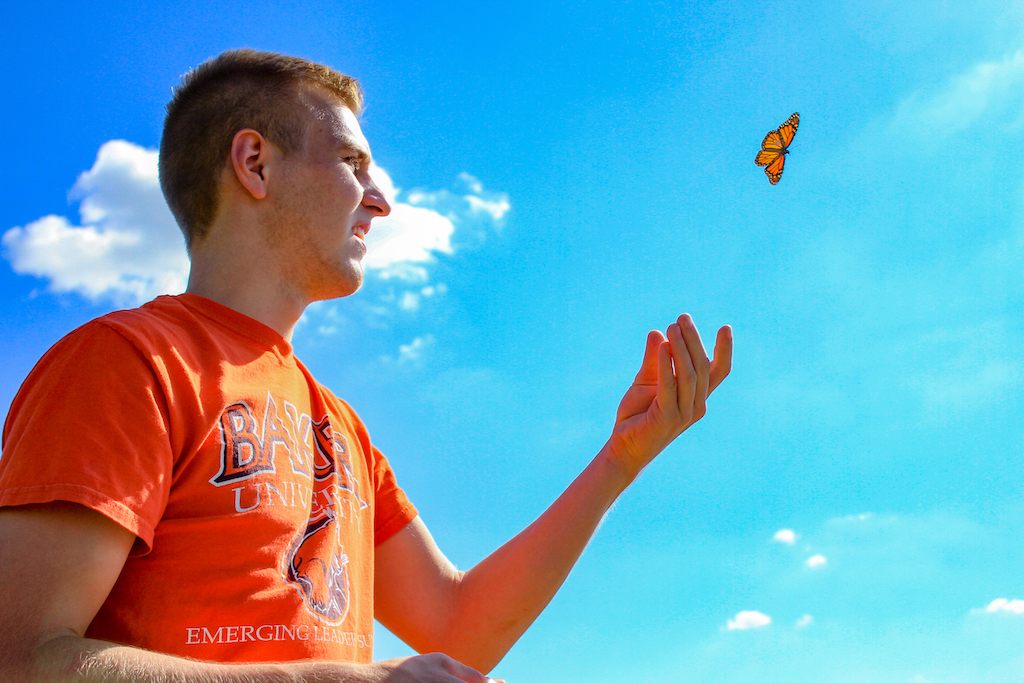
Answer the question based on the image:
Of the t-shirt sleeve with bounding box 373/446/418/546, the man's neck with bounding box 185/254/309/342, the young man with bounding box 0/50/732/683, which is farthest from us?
the t-shirt sleeve with bounding box 373/446/418/546

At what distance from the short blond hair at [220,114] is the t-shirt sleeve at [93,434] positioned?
1168 mm

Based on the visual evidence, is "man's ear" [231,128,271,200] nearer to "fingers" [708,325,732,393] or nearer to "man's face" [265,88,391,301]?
"man's face" [265,88,391,301]

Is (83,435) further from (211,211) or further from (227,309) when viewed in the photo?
(211,211)

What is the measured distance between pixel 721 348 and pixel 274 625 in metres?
2.05

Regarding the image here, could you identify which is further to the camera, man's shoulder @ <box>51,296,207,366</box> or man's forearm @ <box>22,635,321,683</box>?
man's shoulder @ <box>51,296,207,366</box>

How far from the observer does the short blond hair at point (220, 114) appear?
3346mm

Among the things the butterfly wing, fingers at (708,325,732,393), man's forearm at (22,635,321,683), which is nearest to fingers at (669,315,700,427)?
fingers at (708,325,732,393)

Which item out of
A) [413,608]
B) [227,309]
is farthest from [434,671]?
[227,309]

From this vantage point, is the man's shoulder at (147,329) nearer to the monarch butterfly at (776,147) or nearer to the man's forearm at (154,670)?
the man's forearm at (154,670)

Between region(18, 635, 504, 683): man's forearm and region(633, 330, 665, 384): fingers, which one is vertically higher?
region(633, 330, 665, 384): fingers

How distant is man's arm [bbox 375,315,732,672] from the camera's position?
317cm

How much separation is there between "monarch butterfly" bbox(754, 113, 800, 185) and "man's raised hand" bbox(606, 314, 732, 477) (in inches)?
399

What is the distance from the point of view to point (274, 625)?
88.4 inches

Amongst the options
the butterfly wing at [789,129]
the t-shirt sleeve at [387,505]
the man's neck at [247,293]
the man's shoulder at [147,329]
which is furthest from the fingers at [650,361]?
the butterfly wing at [789,129]
